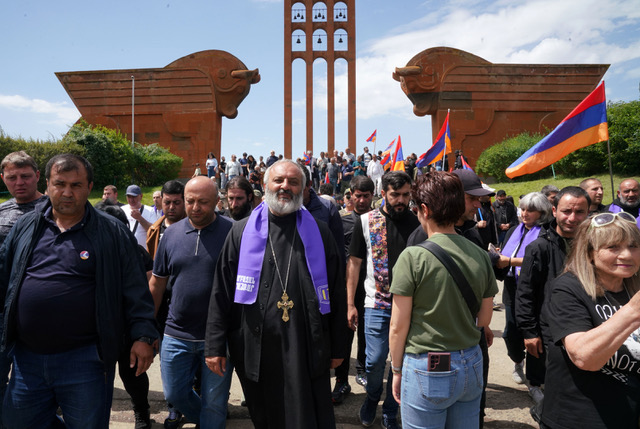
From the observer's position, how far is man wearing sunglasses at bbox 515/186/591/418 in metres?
3.18

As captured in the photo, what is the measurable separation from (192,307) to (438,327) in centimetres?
172

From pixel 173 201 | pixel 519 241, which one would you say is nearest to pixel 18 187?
pixel 173 201

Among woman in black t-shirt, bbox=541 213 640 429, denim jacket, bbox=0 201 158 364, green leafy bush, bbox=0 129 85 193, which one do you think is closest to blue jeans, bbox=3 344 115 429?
denim jacket, bbox=0 201 158 364

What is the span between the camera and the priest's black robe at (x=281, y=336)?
2.56 meters

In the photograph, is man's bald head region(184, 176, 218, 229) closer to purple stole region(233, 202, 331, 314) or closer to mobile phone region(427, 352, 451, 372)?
purple stole region(233, 202, 331, 314)

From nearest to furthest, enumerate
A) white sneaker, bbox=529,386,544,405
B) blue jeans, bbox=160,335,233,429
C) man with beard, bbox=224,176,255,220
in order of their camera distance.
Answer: blue jeans, bbox=160,335,233,429 < white sneaker, bbox=529,386,544,405 < man with beard, bbox=224,176,255,220

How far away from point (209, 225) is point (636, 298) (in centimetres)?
259

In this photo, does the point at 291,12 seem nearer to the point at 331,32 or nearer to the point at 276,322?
the point at 331,32

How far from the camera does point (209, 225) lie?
3330 mm

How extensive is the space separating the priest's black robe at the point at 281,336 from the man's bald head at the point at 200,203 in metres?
0.57

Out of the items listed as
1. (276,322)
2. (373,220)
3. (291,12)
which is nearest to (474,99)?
(291,12)

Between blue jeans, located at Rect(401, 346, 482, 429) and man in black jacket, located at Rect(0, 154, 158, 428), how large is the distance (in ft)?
4.84

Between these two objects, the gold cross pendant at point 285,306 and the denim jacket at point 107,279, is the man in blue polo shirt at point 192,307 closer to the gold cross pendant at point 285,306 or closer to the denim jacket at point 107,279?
the denim jacket at point 107,279

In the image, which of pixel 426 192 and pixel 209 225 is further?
pixel 209 225
